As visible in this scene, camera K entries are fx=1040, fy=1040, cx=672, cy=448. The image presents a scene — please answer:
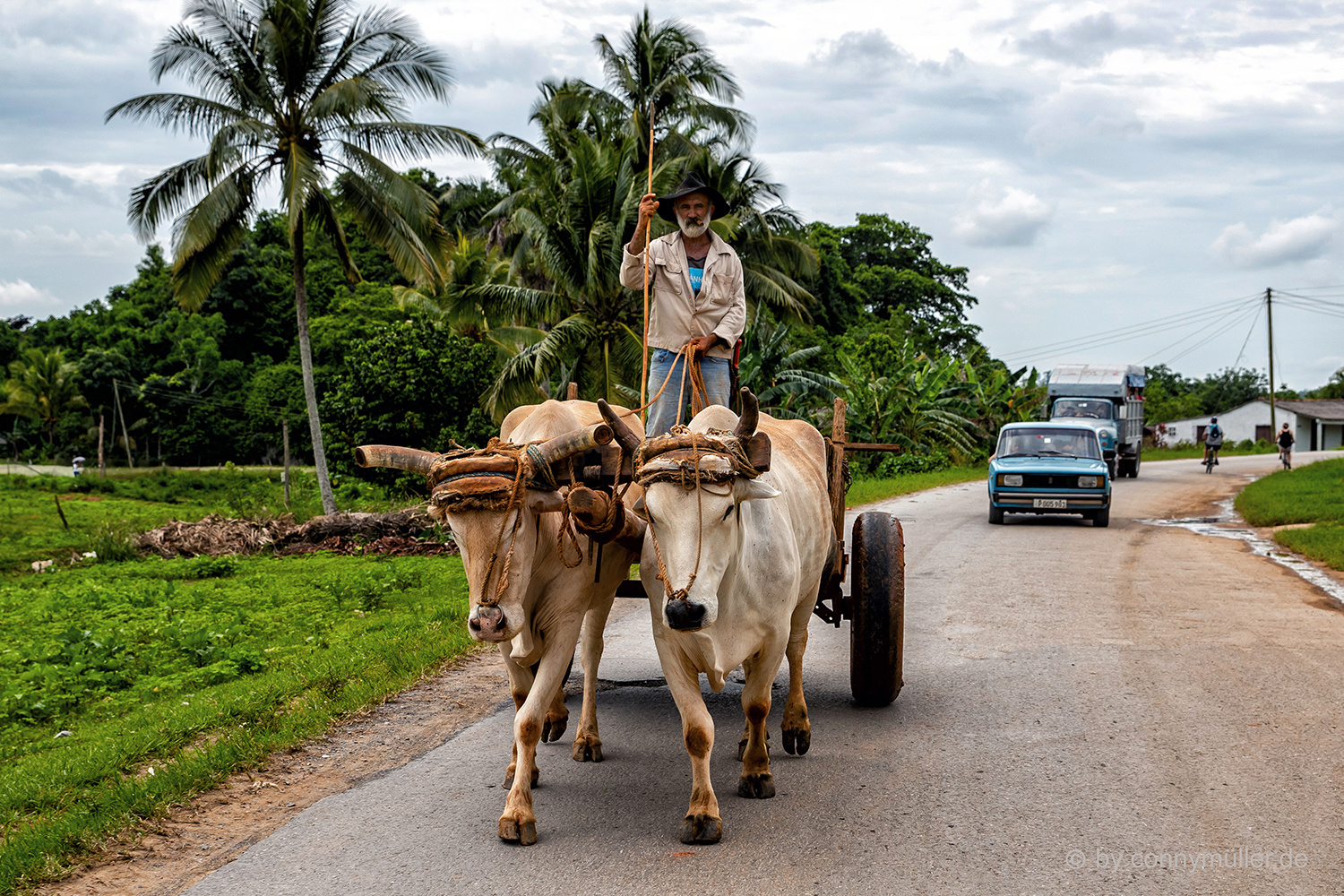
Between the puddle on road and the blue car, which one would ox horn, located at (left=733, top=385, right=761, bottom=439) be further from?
the blue car

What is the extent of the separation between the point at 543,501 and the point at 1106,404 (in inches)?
986

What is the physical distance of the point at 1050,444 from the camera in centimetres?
1748

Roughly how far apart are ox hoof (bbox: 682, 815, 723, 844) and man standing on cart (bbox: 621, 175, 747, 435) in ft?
7.77

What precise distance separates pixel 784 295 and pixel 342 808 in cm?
2172

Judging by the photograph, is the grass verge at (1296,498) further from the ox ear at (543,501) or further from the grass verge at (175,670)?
the ox ear at (543,501)

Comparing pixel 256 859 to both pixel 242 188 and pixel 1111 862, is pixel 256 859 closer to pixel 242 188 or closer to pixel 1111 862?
pixel 1111 862

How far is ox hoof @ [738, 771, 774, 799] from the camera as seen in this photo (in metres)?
4.65

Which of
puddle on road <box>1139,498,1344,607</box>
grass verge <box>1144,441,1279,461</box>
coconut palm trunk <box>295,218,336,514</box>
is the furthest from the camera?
grass verge <box>1144,441,1279,461</box>

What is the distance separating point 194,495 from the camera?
31.7m

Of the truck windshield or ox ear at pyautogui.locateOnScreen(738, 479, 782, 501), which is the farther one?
the truck windshield

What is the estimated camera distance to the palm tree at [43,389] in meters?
46.9

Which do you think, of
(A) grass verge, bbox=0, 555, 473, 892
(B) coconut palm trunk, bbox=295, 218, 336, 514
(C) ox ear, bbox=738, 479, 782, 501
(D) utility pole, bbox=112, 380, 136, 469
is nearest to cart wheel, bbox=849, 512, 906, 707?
(C) ox ear, bbox=738, 479, 782, 501

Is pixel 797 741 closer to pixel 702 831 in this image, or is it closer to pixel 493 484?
pixel 702 831

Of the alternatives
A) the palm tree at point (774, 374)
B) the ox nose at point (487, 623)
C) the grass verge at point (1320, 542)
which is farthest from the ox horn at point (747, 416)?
the palm tree at point (774, 374)
